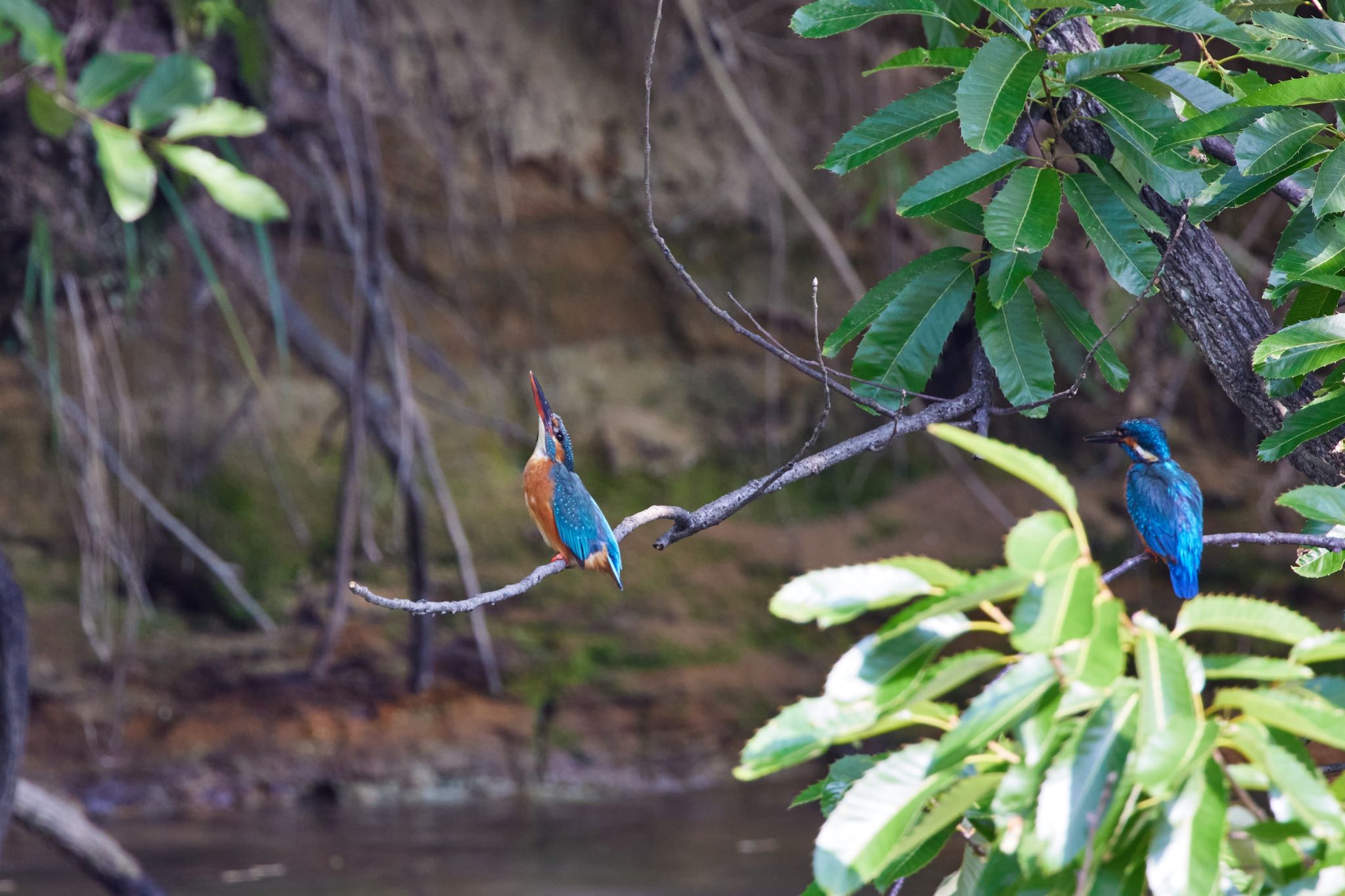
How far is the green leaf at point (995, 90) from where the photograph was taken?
1164 millimetres

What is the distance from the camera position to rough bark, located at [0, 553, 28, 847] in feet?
7.91

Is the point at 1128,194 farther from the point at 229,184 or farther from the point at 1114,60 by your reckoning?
the point at 229,184

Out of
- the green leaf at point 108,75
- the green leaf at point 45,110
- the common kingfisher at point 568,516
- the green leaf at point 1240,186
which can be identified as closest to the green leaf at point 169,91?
the green leaf at point 108,75

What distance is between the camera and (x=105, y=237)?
3.17m

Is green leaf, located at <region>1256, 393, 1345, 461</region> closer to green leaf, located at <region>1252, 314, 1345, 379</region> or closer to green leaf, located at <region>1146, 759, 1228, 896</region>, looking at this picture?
green leaf, located at <region>1252, 314, 1345, 379</region>

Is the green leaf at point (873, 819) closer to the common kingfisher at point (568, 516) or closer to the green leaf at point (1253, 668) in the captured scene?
the green leaf at point (1253, 668)

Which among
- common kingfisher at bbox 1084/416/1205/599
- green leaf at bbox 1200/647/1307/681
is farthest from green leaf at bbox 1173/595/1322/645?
common kingfisher at bbox 1084/416/1205/599

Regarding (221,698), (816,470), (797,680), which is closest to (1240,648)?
(797,680)

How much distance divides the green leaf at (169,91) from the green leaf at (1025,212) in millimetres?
1270

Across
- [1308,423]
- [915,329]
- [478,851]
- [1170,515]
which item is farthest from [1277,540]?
[478,851]

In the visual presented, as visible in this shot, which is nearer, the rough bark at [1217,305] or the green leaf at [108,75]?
the rough bark at [1217,305]

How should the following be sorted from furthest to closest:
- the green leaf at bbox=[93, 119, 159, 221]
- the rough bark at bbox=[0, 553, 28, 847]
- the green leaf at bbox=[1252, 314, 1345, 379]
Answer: the rough bark at bbox=[0, 553, 28, 847]
the green leaf at bbox=[93, 119, 159, 221]
the green leaf at bbox=[1252, 314, 1345, 379]

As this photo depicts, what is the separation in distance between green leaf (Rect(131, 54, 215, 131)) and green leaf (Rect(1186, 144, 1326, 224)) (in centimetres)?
144

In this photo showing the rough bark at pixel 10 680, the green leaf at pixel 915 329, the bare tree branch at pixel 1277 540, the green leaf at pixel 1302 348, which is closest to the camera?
the bare tree branch at pixel 1277 540
